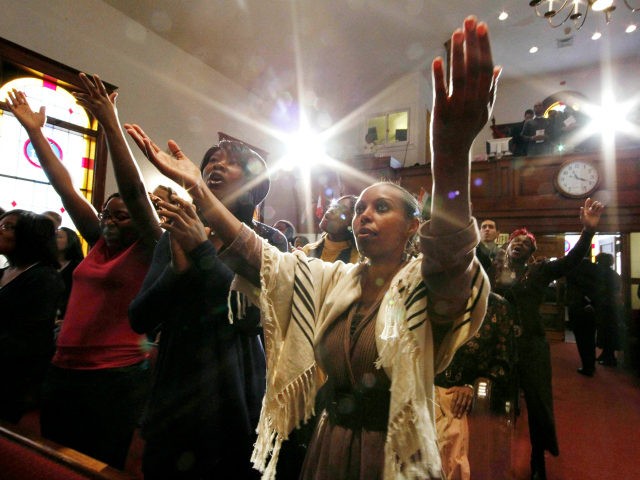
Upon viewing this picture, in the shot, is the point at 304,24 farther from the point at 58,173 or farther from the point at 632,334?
the point at 632,334

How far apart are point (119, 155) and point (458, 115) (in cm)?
111

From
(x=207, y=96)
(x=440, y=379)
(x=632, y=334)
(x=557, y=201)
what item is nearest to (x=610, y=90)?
(x=557, y=201)

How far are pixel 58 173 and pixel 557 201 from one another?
6056mm

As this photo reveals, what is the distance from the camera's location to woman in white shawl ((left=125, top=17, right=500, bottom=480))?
729 mm

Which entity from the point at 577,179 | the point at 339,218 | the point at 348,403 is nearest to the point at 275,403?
the point at 348,403

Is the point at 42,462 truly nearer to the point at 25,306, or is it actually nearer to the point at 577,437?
the point at 25,306

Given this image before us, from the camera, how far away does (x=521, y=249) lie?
2.67m

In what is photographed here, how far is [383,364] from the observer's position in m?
0.84

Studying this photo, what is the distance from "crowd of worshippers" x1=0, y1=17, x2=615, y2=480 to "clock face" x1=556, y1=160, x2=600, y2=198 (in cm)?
493

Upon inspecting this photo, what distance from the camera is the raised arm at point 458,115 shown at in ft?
2.24

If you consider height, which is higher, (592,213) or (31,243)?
(592,213)

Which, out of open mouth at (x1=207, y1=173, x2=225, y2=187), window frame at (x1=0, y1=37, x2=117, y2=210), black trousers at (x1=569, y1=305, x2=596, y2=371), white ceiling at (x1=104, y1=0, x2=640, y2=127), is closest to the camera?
open mouth at (x1=207, y1=173, x2=225, y2=187)

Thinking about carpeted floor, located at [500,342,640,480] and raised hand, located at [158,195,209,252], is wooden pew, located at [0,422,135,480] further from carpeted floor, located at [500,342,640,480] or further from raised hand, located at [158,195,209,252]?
carpeted floor, located at [500,342,640,480]

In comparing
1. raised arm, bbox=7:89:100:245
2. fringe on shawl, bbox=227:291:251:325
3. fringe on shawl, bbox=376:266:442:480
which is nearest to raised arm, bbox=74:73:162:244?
raised arm, bbox=7:89:100:245
